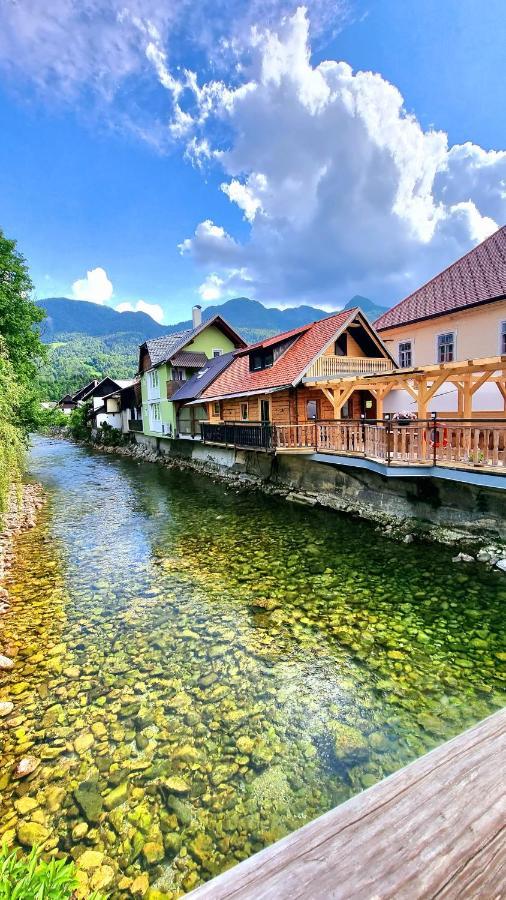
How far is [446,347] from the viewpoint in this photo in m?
18.7

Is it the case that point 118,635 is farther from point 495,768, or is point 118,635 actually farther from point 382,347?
point 382,347

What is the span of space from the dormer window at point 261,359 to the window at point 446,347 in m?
7.74

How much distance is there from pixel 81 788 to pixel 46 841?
0.57m

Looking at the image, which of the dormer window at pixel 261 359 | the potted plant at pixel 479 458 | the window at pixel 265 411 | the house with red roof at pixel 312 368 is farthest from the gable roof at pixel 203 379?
the potted plant at pixel 479 458

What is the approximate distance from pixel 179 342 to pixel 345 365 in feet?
54.5

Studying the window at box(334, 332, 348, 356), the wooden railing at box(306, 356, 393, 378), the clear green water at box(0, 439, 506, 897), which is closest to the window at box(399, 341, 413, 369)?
the wooden railing at box(306, 356, 393, 378)

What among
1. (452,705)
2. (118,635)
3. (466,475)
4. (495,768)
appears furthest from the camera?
(466,475)

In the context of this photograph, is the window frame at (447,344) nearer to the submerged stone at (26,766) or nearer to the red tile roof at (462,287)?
the red tile roof at (462,287)

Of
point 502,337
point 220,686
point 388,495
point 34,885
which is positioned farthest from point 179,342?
point 34,885

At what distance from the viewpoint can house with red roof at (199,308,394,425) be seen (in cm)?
1734

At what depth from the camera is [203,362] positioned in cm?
3064

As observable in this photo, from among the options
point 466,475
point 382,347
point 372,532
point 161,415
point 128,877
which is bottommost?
point 128,877

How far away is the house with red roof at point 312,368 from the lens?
1734 cm

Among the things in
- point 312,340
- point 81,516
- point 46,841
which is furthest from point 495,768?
point 312,340
